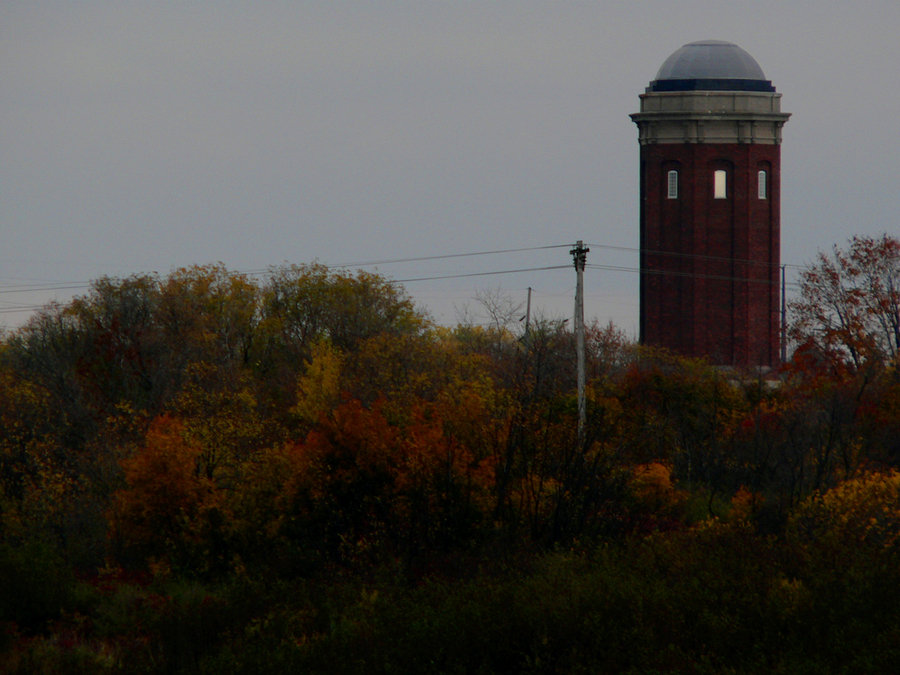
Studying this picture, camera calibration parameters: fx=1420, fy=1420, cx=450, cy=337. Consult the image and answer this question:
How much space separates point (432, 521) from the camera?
82.8 feet

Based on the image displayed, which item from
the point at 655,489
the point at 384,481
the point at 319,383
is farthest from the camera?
the point at 319,383

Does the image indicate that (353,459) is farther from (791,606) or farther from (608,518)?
(791,606)

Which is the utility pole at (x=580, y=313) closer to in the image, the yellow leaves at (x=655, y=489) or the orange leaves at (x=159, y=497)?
the yellow leaves at (x=655, y=489)

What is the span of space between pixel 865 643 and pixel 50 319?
42582 millimetres

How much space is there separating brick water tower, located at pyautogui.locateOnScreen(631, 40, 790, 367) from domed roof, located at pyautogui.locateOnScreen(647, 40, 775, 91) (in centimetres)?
5

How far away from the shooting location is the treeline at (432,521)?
60.2ft

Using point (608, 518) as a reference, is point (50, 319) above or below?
above

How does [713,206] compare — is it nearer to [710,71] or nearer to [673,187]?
[673,187]

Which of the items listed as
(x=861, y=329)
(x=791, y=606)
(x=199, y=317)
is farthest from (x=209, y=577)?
(x=861, y=329)

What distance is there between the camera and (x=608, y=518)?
83.1 feet

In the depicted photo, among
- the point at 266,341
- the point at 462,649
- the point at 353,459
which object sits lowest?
the point at 462,649

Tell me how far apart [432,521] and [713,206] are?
41.6 metres

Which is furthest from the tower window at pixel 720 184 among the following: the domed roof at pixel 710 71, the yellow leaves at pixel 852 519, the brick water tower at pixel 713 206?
the yellow leaves at pixel 852 519

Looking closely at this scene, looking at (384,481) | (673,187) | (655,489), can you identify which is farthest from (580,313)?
(673,187)
